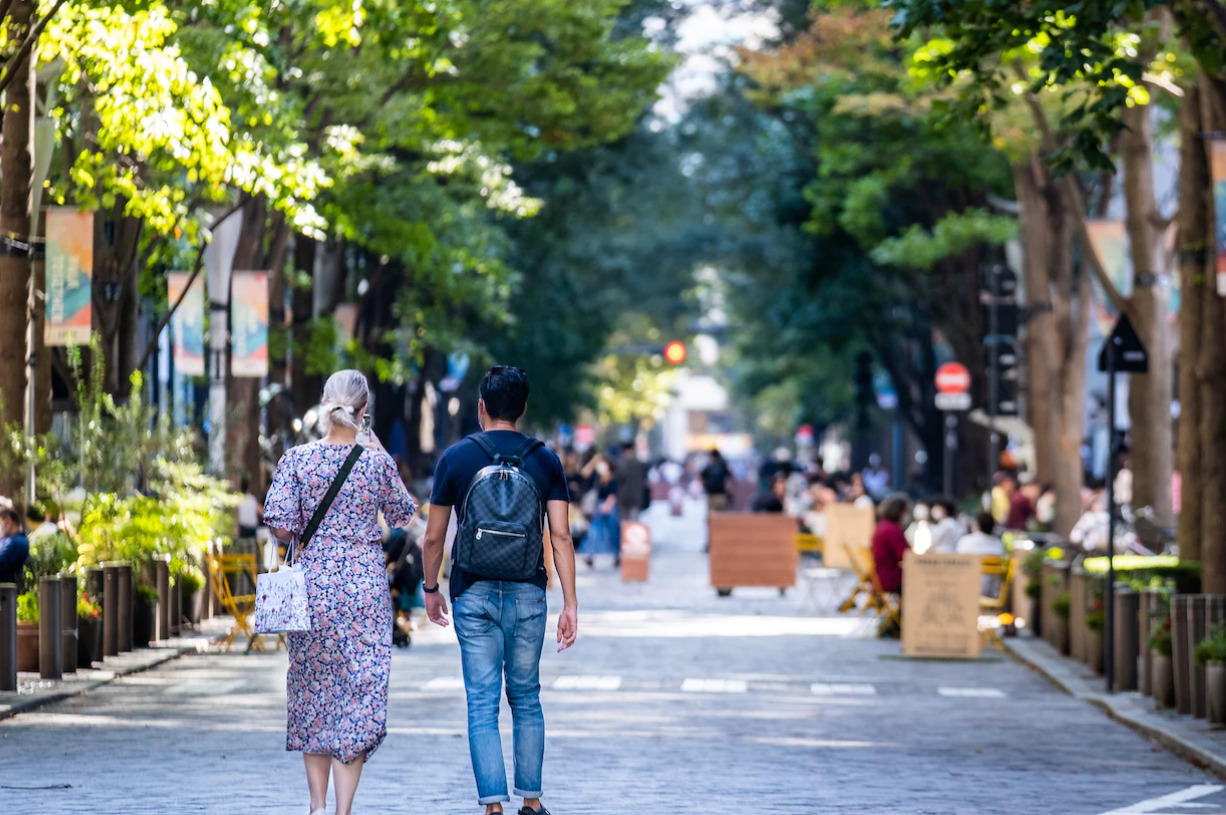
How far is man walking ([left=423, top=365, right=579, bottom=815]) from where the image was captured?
29.1 ft

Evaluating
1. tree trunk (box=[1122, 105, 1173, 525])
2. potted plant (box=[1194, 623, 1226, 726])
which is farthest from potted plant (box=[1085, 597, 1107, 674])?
tree trunk (box=[1122, 105, 1173, 525])

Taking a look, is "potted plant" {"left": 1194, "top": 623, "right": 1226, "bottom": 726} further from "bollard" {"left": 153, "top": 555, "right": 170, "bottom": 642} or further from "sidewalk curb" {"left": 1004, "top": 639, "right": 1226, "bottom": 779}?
"bollard" {"left": 153, "top": 555, "right": 170, "bottom": 642}

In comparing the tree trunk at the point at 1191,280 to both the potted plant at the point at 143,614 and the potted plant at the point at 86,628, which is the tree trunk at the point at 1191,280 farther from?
the potted plant at the point at 143,614

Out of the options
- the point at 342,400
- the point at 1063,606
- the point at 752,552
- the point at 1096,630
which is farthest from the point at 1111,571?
the point at 752,552

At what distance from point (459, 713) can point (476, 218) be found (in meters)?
20.9

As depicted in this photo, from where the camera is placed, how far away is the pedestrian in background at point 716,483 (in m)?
40.4

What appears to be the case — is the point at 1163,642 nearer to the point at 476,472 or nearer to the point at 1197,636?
the point at 1197,636

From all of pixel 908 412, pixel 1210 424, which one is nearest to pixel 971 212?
pixel 908 412

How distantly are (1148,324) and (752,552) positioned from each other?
26.0ft

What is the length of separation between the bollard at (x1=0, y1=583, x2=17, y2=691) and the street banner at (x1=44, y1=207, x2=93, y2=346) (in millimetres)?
4190

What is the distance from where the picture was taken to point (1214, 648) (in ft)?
45.8

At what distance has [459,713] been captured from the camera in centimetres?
1502

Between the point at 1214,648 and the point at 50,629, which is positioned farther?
the point at 50,629

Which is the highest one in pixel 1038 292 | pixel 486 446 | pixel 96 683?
pixel 1038 292
